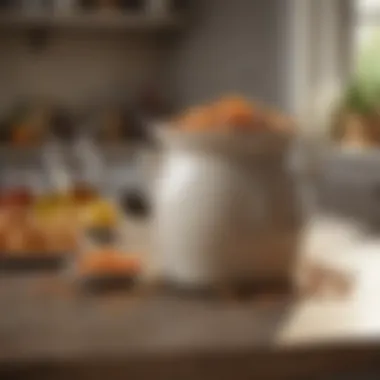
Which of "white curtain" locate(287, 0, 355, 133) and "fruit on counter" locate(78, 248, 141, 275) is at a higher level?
"white curtain" locate(287, 0, 355, 133)

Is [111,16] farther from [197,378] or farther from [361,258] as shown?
[197,378]

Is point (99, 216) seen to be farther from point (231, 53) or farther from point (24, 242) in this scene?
point (231, 53)

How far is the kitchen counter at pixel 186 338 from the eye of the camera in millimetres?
900

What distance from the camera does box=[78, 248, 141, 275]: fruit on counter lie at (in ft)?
4.02

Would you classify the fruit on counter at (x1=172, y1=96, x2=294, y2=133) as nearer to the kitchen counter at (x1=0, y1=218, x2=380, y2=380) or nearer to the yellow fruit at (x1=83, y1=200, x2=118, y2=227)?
the kitchen counter at (x1=0, y1=218, x2=380, y2=380)

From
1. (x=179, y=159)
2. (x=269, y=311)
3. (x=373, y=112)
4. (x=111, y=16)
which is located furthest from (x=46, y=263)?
(x=111, y=16)

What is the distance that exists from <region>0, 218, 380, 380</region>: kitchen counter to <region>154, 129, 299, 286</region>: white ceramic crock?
0.07m

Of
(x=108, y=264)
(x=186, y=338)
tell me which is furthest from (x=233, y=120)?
(x=186, y=338)

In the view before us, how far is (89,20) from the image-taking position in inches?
163

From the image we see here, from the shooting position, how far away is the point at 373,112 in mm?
3605

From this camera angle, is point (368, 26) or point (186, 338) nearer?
point (186, 338)

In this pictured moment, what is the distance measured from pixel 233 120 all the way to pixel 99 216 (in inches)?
19.6

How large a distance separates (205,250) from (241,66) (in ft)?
10.1

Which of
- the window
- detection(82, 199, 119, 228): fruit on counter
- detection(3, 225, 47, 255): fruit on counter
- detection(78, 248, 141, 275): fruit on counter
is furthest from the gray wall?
detection(78, 248, 141, 275): fruit on counter
